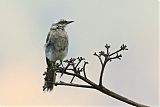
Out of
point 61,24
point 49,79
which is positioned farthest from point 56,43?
point 49,79

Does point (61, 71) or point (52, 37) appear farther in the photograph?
point (52, 37)

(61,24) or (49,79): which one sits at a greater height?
(61,24)

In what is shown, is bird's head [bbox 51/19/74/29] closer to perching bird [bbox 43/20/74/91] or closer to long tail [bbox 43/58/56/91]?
perching bird [bbox 43/20/74/91]

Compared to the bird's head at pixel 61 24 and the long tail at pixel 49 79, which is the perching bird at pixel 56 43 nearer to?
the bird's head at pixel 61 24

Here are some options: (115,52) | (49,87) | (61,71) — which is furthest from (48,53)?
(115,52)

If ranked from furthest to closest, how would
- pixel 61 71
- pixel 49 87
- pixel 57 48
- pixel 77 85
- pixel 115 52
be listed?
pixel 57 48 < pixel 49 87 < pixel 61 71 < pixel 115 52 < pixel 77 85

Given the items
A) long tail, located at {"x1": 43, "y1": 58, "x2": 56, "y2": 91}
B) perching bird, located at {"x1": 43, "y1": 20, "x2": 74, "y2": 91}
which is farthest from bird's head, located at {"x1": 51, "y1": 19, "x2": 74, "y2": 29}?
long tail, located at {"x1": 43, "y1": 58, "x2": 56, "y2": 91}

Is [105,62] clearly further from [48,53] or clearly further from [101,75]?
[48,53]

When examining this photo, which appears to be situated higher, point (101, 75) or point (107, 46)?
point (107, 46)

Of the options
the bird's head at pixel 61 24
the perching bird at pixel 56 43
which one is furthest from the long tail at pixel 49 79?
the bird's head at pixel 61 24

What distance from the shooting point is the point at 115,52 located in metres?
6.23

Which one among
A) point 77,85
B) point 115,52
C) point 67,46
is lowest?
point 77,85

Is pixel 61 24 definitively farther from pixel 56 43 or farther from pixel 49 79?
pixel 49 79

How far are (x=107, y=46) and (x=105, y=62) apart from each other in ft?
1.18
